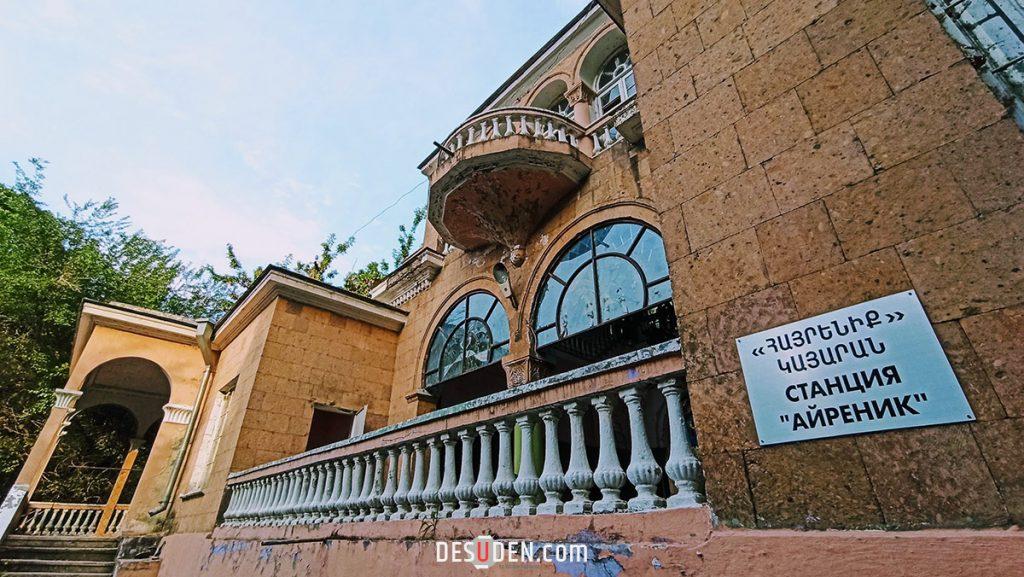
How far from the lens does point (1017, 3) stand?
82.3 inches

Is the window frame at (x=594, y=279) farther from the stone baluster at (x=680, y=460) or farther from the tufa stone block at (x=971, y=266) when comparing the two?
the tufa stone block at (x=971, y=266)

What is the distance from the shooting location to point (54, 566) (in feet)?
28.0

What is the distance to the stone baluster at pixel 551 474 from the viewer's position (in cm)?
224

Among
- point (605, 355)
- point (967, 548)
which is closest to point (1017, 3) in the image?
point (967, 548)

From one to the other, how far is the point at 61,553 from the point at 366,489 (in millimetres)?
10411

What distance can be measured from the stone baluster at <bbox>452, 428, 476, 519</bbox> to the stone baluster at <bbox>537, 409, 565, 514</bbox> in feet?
1.83

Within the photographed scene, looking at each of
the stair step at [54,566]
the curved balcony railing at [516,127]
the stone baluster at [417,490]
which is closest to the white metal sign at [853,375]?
the stone baluster at [417,490]

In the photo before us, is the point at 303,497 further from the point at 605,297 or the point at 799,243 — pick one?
the point at 799,243

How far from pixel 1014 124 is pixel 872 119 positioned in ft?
1.36

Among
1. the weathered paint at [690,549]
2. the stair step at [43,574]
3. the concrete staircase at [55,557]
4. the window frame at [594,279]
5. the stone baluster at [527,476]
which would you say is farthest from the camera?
the concrete staircase at [55,557]

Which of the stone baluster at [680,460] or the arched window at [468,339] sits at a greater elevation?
the arched window at [468,339]

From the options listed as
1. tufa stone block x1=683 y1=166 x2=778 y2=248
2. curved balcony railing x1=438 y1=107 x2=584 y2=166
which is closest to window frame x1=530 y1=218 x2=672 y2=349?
curved balcony railing x1=438 y1=107 x2=584 y2=166

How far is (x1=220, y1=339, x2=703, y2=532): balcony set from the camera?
2.00 m

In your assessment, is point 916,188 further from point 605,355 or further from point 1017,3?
point 605,355
